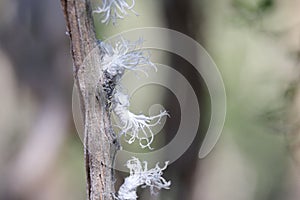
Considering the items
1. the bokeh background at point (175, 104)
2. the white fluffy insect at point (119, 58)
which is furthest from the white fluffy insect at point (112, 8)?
the bokeh background at point (175, 104)

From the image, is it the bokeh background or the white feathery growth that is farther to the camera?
the bokeh background

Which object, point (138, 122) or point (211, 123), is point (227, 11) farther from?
point (138, 122)

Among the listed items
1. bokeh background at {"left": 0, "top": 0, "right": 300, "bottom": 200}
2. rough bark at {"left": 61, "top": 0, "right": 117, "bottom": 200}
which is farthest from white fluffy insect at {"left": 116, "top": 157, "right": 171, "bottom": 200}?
bokeh background at {"left": 0, "top": 0, "right": 300, "bottom": 200}

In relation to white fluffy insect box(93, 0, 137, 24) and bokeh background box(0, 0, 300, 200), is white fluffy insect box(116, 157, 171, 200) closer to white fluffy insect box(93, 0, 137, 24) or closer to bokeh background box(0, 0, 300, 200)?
white fluffy insect box(93, 0, 137, 24)

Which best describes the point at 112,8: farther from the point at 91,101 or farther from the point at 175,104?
the point at 175,104

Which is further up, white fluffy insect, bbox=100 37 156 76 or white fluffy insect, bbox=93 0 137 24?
white fluffy insect, bbox=93 0 137 24

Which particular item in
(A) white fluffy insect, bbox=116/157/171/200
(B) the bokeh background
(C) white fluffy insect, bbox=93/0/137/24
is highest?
(B) the bokeh background
